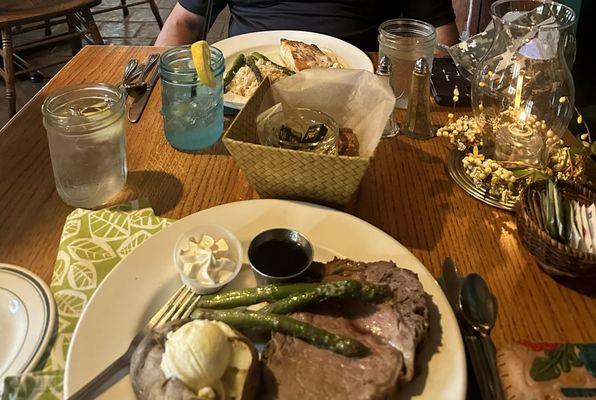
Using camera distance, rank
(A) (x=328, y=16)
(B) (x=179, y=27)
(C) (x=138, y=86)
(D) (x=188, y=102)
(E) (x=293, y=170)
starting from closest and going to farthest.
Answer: (E) (x=293, y=170)
(D) (x=188, y=102)
(C) (x=138, y=86)
(A) (x=328, y=16)
(B) (x=179, y=27)

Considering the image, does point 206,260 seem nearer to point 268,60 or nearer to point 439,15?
point 268,60

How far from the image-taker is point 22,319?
3.33 ft

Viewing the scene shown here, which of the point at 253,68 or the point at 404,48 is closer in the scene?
the point at 404,48

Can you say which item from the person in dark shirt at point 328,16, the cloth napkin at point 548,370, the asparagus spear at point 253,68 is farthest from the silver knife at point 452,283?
the person in dark shirt at point 328,16

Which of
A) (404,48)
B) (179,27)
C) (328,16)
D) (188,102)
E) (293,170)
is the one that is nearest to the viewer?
(293,170)

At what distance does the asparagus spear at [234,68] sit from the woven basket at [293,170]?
440 mm

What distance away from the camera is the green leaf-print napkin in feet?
3.00

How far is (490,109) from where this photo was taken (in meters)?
1.58

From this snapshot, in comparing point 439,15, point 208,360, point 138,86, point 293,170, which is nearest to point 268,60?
point 138,86

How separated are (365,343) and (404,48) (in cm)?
103

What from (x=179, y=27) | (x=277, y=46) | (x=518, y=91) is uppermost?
(x=518, y=91)

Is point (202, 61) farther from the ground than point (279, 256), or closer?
farther from the ground

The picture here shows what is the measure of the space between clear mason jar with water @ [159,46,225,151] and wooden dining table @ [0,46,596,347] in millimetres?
46

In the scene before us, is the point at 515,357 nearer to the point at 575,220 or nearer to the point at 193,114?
the point at 575,220
